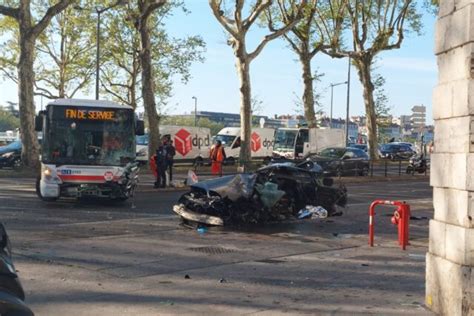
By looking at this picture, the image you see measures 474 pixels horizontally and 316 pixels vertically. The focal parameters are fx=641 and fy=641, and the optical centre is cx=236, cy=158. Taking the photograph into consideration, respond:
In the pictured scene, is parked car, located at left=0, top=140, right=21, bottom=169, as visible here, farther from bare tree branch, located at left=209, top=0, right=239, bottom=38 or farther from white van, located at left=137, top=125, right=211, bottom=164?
bare tree branch, located at left=209, top=0, right=239, bottom=38

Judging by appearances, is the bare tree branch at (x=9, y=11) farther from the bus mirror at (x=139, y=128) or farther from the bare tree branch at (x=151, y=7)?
the bus mirror at (x=139, y=128)

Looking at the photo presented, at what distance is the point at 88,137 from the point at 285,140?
2539 centimetres

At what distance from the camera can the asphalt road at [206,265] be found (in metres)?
7.07

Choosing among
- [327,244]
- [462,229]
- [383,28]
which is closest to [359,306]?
[462,229]

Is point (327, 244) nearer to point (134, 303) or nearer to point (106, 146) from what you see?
point (134, 303)

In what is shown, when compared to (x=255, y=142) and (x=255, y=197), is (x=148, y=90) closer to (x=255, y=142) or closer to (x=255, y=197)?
(x=255, y=142)

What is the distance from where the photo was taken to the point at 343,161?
3266 centimetres

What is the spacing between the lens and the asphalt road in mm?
7074

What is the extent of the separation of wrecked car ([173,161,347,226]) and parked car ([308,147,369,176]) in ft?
54.0

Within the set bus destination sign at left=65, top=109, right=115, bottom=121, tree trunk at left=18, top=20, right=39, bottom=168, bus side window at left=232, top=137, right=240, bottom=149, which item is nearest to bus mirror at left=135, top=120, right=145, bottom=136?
bus destination sign at left=65, top=109, right=115, bottom=121

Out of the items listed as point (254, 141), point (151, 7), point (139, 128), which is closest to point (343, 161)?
point (254, 141)

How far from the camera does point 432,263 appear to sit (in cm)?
668

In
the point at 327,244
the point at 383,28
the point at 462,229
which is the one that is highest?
the point at 383,28

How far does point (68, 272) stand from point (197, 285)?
186 cm
